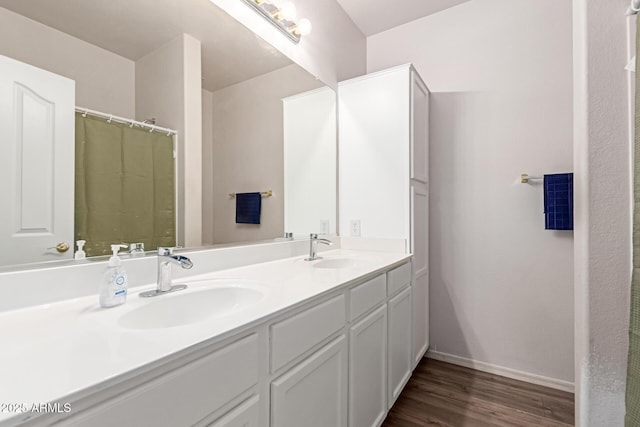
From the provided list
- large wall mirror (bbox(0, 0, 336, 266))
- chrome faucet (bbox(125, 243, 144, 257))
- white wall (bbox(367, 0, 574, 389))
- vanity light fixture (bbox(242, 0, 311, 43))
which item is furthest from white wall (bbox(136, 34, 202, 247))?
white wall (bbox(367, 0, 574, 389))

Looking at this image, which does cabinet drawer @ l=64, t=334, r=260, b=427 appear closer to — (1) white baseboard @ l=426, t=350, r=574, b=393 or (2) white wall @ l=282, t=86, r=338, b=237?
(2) white wall @ l=282, t=86, r=338, b=237

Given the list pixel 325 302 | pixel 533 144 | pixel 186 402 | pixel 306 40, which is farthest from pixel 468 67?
pixel 186 402

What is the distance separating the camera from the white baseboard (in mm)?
1938

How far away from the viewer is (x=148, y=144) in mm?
1108

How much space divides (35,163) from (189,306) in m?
0.59

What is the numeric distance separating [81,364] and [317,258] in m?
1.33

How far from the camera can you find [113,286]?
0.84 meters

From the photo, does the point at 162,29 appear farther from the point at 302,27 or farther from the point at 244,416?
the point at 244,416

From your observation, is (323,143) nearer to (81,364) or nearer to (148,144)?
(148,144)

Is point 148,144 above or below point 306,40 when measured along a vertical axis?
below

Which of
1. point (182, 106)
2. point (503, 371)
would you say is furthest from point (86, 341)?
point (503, 371)

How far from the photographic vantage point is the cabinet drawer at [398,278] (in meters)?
1.60

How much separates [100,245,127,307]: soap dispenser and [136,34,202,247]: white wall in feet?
1.22

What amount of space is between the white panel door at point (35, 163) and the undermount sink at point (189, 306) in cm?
30
